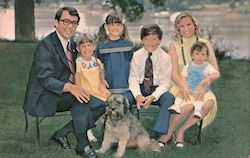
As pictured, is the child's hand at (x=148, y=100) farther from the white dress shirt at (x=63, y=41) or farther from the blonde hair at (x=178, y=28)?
the white dress shirt at (x=63, y=41)

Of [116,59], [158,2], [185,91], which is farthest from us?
[158,2]

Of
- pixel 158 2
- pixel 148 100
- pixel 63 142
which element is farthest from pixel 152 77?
pixel 158 2

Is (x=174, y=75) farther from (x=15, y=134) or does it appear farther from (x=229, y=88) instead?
(x=229, y=88)

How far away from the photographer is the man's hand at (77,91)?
3.96 metres

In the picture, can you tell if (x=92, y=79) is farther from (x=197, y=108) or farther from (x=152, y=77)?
(x=197, y=108)

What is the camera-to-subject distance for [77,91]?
396cm

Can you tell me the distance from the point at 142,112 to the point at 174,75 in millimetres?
942

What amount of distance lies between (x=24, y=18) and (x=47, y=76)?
17.3 ft

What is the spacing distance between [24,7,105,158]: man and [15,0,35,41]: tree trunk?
5080mm

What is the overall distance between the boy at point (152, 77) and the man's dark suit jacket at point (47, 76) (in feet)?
1.64

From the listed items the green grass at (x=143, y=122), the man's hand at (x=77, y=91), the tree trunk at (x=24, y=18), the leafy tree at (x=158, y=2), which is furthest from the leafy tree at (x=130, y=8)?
the man's hand at (x=77, y=91)

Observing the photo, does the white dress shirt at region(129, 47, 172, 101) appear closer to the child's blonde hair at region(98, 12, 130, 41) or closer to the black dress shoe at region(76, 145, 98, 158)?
the child's blonde hair at region(98, 12, 130, 41)

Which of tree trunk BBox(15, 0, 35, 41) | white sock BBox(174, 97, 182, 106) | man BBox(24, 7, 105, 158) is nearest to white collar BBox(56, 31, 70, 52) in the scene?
man BBox(24, 7, 105, 158)

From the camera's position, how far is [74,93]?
3961mm
